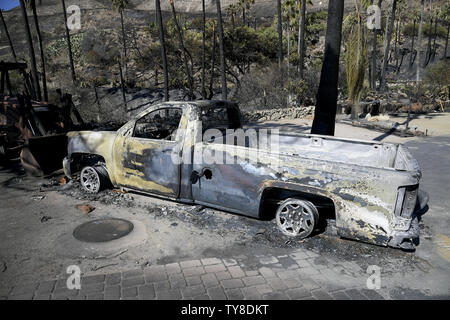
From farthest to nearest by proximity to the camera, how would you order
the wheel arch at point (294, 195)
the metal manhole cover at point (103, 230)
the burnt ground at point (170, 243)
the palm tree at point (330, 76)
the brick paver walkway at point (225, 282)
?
the palm tree at point (330, 76) → the metal manhole cover at point (103, 230) → the wheel arch at point (294, 195) → the burnt ground at point (170, 243) → the brick paver walkway at point (225, 282)

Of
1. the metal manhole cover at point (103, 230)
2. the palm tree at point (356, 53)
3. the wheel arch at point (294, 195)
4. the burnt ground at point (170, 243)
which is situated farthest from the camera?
the palm tree at point (356, 53)

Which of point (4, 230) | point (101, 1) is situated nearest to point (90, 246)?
point (4, 230)

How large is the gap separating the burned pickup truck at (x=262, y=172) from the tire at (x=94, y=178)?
2 centimetres

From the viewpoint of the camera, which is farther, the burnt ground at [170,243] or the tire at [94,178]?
the tire at [94,178]

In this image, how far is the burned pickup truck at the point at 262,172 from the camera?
3561 millimetres

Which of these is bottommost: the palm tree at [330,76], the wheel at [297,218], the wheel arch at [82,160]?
the wheel at [297,218]

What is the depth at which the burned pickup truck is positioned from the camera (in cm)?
356

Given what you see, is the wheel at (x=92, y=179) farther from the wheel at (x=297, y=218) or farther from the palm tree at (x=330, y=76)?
the palm tree at (x=330, y=76)

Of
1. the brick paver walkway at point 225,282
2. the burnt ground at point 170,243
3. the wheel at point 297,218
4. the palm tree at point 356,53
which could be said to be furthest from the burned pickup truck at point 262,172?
the palm tree at point 356,53

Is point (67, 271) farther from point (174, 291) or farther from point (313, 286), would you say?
point (313, 286)

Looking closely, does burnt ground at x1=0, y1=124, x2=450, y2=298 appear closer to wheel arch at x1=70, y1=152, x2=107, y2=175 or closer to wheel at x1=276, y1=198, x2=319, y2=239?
wheel at x1=276, y1=198, x2=319, y2=239

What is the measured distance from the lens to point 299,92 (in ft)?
64.8

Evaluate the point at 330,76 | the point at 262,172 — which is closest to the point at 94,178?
the point at 262,172

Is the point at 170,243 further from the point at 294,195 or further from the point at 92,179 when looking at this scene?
the point at 92,179
